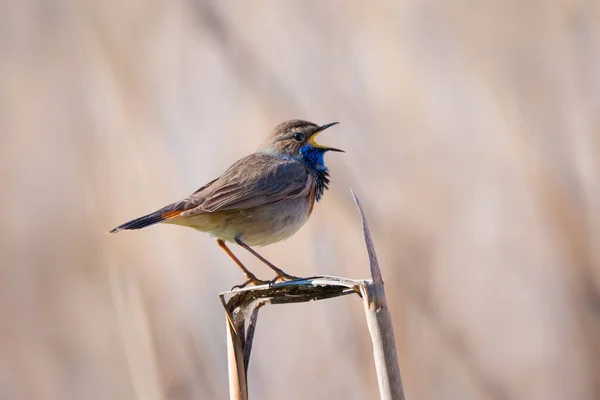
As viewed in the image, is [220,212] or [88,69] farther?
[88,69]

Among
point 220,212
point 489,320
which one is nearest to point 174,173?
point 220,212

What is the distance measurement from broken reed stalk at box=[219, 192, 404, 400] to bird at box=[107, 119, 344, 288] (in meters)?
1.21

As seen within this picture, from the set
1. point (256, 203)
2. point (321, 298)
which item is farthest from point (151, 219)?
point (321, 298)

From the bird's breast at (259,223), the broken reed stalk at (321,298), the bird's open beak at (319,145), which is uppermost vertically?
the bird's open beak at (319,145)

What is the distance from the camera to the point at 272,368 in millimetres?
3783

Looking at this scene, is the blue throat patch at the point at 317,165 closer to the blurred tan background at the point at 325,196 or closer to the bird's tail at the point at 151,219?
the blurred tan background at the point at 325,196

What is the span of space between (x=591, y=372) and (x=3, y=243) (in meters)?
2.96

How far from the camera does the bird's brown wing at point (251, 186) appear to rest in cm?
340

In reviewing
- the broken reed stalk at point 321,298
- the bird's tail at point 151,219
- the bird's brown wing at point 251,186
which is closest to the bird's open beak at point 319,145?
the bird's brown wing at point 251,186

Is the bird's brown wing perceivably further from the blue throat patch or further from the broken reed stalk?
the broken reed stalk

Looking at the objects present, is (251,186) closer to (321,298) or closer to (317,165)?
(317,165)

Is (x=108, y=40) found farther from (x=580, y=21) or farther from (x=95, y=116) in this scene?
(x=580, y=21)

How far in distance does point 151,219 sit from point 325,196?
37.2 inches

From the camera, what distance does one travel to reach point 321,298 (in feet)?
6.68
